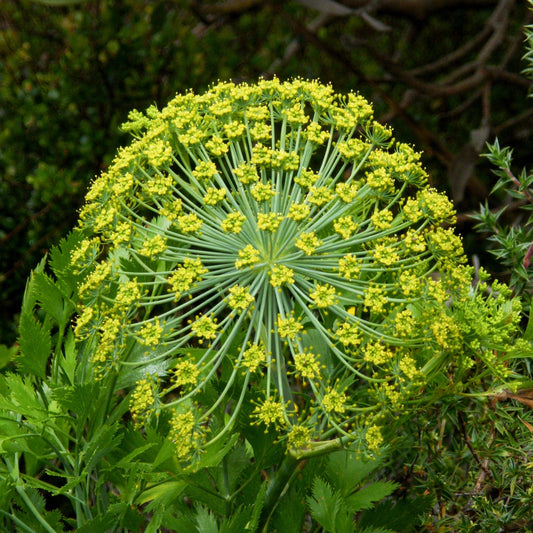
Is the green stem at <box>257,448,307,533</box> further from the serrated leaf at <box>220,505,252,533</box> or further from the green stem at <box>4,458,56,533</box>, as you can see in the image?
the green stem at <box>4,458,56,533</box>

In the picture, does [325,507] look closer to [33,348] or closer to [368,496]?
[368,496]

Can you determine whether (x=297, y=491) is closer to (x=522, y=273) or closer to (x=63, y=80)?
(x=522, y=273)

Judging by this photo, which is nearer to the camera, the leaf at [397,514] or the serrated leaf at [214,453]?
the serrated leaf at [214,453]

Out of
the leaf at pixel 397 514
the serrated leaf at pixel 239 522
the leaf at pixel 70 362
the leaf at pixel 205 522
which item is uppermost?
the leaf at pixel 70 362

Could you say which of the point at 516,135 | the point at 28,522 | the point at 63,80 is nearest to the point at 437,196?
the point at 28,522

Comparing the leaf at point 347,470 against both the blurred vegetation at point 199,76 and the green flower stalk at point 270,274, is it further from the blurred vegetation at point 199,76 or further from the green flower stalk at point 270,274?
the blurred vegetation at point 199,76

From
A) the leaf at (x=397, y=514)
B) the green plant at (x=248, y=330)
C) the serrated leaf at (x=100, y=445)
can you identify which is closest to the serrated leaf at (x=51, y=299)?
the green plant at (x=248, y=330)
